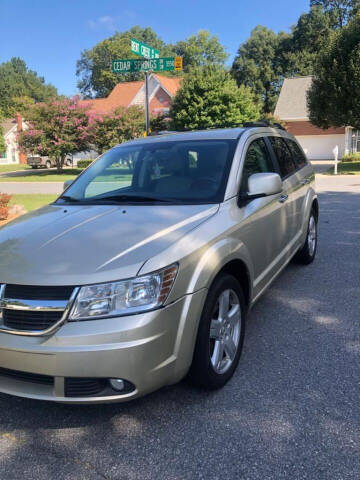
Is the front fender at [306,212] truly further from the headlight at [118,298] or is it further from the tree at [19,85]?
the tree at [19,85]

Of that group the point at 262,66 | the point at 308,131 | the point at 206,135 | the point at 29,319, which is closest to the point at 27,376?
the point at 29,319

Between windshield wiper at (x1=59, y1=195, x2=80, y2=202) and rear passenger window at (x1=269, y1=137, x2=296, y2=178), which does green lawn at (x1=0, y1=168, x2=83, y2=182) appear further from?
windshield wiper at (x1=59, y1=195, x2=80, y2=202)

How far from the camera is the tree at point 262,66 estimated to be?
5475cm

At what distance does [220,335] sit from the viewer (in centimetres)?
294

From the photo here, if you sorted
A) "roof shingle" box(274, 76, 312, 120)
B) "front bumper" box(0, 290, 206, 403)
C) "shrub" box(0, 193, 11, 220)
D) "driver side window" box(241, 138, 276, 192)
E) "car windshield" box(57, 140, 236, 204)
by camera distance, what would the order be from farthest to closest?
"roof shingle" box(274, 76, 312, 120)
"shrub" box(0, 193, 11, 220)
"driver side window" box(241, 138, 276, 192)
"car windshield" box(57, 140, 236, 204)
"front bumper" box(0, 290, 206, 403)

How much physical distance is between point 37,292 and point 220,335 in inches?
50.5

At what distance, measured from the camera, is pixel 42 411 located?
2.79m

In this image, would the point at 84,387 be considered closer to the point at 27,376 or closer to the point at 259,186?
the point at 27,376

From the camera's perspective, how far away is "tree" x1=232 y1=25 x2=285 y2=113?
54.8 meters

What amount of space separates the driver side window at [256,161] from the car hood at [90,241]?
0.63 m

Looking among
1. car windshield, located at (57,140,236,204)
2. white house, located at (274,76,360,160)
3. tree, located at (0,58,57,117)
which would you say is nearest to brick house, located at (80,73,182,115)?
white house, located at (274,76,360,160)

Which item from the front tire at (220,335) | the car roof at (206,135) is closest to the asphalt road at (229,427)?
the front tire at (220,335)

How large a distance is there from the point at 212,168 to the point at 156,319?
5.48 feet

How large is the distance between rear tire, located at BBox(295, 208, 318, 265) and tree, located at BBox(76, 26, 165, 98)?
2437 inches
